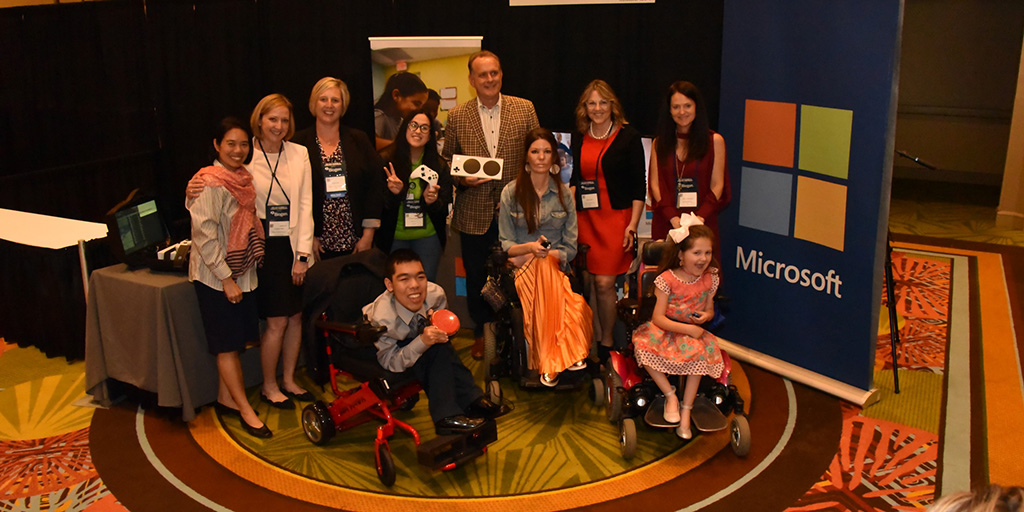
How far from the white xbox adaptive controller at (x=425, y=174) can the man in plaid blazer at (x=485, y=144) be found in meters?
0.20

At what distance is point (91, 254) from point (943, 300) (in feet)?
18.3

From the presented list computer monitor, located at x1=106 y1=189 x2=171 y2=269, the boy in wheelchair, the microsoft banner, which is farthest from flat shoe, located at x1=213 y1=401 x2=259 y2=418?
the microsoft banner

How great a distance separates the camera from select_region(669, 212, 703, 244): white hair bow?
4.14 m

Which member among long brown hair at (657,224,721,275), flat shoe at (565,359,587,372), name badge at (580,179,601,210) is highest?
name badge at (580,179,601,210)

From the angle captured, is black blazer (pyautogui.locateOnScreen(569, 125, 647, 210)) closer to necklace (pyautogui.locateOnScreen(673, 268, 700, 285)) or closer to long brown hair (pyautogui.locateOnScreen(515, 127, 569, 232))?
long brown hair (pyautogui.locateOnScreen(515, 127, 569, 232))

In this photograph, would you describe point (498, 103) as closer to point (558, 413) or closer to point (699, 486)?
point (558, 413)

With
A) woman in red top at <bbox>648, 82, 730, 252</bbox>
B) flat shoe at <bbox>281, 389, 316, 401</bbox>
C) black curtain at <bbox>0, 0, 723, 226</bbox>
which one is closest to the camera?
woman in red top at <bbox>648, 82, 730, 252</bbox>

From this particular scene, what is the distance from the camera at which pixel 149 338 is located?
4461 millimetres

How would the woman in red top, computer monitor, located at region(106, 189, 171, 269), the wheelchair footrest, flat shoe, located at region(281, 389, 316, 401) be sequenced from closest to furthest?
the wheelchair footrest, computer monitor, located at region(106, 189, 171, 269), the woman in red top, flat shoe, located at region(281, 389, 316, 401)

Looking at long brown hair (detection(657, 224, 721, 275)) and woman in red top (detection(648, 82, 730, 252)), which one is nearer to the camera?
long brown hair (detection(657, 224, 721, 275))

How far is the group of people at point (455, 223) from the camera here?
413cm

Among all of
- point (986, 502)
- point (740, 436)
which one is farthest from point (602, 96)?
point (986, 502)

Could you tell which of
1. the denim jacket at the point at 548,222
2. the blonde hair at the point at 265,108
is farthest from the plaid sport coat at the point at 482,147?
the blonde hair at the point at 265,108

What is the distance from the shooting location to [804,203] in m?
4.76
